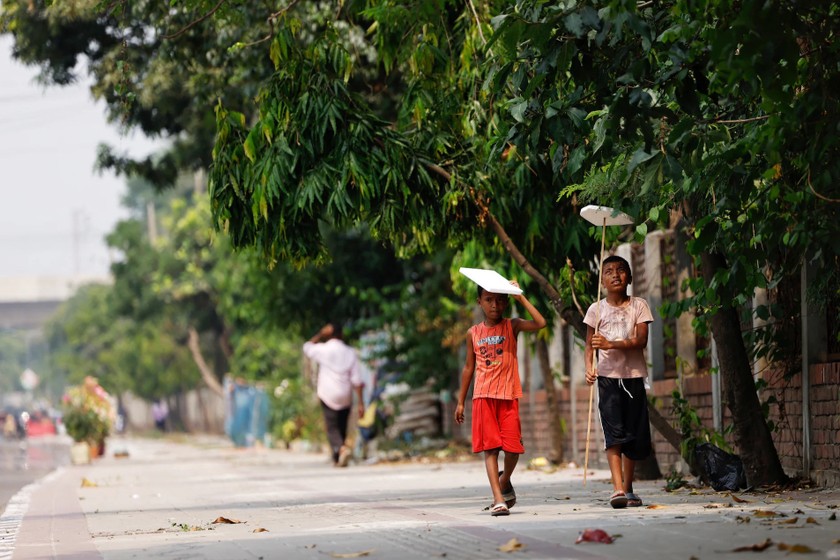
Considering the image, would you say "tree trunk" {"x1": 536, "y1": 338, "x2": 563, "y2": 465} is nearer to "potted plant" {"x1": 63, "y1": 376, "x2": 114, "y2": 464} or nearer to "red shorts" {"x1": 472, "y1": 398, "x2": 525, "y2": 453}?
"red shorts" {"x1": 472, "y1": 398, "x2": 525, "y2": 453}

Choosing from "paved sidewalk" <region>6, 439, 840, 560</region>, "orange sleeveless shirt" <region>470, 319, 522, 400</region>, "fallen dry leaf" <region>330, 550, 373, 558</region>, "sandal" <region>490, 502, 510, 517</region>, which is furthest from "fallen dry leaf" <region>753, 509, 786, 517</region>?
"fallen dry leaf" <region>330, 550, 373, 558</region>

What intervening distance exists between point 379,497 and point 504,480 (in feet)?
10.2

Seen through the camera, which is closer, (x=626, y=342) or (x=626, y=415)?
(x=626, y=342)

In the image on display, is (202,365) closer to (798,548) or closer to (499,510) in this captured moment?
(499,510)

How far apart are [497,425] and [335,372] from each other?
37.7ft

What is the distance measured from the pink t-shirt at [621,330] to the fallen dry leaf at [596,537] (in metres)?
3.07

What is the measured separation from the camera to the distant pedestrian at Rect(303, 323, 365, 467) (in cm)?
2300

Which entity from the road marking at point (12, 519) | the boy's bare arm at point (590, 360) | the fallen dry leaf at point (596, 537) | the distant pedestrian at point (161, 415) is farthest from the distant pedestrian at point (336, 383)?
the distant pedestrian at point (161, 415)

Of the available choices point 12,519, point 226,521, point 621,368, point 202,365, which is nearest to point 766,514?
point 621,368

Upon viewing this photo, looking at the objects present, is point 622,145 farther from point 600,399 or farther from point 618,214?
point 600,399

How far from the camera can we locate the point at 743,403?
12.6 metres

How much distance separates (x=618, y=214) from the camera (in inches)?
452

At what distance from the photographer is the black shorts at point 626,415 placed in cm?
1175

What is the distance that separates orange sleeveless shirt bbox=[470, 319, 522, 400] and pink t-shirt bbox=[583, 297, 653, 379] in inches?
24.2
